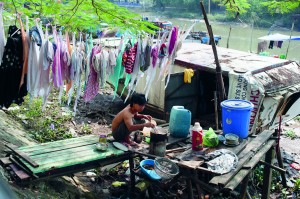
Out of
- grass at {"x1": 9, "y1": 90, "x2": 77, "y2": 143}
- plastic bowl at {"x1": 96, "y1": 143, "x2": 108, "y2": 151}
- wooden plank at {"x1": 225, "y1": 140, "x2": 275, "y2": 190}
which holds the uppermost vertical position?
wooden plank at {"x1": 225, "y1": 140, "x2": 275, "y2": 190}

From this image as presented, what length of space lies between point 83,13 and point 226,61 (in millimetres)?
4129

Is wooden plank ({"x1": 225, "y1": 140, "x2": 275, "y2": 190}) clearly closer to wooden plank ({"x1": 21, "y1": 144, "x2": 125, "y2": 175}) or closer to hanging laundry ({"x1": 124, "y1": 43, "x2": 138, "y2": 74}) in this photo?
wooden plank ({"x1": 21, "y1": 144, "x2": 125, "y2": 175})

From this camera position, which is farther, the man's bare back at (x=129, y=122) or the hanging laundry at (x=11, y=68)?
the man's bare back at (x=129, y=122)

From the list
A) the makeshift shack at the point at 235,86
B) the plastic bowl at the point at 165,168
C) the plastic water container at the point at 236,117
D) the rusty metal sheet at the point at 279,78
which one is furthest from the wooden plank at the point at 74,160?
the rusty metal sheet at the point at 279,78

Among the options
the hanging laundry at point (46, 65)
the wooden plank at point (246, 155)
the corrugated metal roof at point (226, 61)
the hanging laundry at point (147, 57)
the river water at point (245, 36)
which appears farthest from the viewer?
the river water at point (245, 36)

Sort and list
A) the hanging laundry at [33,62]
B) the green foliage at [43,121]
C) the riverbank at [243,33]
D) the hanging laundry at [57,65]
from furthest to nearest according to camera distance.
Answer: the riverbank at [243,33] < the green foliage at [43,121] < the hanging laundry at [57,65] < the hanging laundry at [33,62]

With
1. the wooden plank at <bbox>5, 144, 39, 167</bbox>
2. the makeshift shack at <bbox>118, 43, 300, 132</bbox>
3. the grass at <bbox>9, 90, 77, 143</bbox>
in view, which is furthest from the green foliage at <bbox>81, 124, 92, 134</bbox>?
the wooden plank at <bbox>5, 144, 39, 167</bbox>

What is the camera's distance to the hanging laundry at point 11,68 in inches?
157

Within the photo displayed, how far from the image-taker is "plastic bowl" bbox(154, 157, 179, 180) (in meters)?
4.41

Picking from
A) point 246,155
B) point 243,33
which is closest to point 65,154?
point 246,155

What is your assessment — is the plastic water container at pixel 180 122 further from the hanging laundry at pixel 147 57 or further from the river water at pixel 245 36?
the river water at pixel 245 36

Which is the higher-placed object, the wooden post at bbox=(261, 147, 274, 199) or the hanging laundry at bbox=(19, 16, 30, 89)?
the hanging laundry at bbox=(19, 16, 30, 89)

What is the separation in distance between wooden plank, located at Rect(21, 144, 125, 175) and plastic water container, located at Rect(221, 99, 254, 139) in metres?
1.69

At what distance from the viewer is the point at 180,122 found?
545 centimetres
